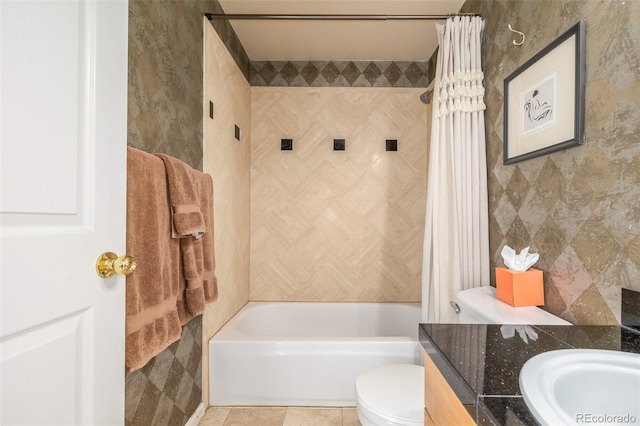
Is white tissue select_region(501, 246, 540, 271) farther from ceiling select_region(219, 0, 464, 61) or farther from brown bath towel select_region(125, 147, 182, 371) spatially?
ceiling select_region(219, 0, 464, 61)

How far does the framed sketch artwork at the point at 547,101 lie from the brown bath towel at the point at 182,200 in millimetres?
1459

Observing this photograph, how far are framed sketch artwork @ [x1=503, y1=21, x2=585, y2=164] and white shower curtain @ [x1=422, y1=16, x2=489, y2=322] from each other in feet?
0.62

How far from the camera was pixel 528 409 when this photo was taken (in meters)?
0.47

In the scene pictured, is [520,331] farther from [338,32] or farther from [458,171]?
[338,32]

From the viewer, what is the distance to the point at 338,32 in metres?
2.32

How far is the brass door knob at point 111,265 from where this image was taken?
72 centimetres

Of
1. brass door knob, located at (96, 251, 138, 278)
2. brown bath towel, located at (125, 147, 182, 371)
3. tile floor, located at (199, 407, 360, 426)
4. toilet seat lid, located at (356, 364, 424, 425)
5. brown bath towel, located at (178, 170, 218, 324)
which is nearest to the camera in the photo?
brass door knob, located at (96, 251, 138, 278)

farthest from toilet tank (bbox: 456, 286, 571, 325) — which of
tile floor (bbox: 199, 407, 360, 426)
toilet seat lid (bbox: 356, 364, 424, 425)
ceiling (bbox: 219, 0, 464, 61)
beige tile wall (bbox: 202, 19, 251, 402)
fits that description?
ceiling (bbox: 219, 0, 464, 61)

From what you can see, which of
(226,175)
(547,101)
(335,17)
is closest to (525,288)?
(547,101)

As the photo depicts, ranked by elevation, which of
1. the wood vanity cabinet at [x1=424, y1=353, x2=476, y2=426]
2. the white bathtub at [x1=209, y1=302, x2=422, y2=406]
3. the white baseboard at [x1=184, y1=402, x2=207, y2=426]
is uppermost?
the wood vanity cabinet at [x1=424, y1=353, x2=476, y2=426]

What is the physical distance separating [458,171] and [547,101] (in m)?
0.51

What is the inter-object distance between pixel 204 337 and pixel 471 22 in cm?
235

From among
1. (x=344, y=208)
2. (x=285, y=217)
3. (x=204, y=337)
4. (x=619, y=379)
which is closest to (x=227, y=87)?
(x=285, y=217)

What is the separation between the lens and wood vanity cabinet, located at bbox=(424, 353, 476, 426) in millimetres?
581
